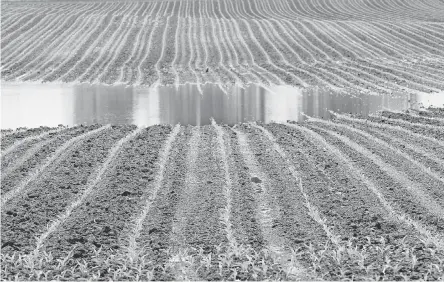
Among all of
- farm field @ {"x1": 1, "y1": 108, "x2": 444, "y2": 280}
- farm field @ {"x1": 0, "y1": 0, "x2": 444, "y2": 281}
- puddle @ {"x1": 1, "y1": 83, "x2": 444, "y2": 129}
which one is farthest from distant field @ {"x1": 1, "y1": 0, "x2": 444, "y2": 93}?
farm field @ {"x1": 1, "y1": 108, "x2": 444, "y2": 280}

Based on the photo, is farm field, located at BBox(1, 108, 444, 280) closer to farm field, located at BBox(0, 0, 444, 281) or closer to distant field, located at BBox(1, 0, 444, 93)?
farm field, located at BBox(0, 0, 444, 281)

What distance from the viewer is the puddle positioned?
1958 cm

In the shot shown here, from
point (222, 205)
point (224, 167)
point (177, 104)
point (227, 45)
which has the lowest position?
point (222, 205)

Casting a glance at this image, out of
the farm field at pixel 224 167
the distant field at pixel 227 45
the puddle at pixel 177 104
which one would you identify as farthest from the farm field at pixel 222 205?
the distant field at pixel 227 45

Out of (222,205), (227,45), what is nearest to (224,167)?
(222,205)

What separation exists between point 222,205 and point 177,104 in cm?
1279

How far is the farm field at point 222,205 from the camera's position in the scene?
302 inches

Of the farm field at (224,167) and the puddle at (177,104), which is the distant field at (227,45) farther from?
the puddle at (177,104)

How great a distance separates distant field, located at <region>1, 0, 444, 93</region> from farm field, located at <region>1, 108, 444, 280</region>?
40.0 feet

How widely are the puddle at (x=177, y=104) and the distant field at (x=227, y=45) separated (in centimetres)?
214

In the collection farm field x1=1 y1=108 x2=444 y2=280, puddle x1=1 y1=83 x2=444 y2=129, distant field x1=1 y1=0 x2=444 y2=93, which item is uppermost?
distant field x1=1 y1=0 x2=444 y2=93

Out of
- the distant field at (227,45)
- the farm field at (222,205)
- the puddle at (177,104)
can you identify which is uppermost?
the distant field at (227,45)

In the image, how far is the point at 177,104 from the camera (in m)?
22.6

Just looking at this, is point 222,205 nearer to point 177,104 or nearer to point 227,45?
point 177,104
